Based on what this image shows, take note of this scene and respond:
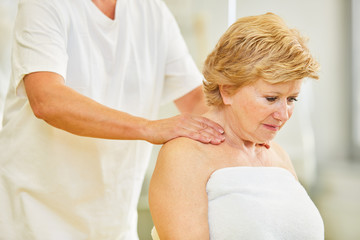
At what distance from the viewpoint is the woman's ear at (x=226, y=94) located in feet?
4.56

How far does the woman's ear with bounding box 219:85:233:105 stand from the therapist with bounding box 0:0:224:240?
0.27 ft

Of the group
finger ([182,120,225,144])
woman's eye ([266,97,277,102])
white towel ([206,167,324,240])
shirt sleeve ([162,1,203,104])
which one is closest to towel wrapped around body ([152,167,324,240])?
white towel ([206,167,324,240])

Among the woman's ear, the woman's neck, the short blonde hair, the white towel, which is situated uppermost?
the short blonde hair

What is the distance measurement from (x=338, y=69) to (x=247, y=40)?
10.1ft

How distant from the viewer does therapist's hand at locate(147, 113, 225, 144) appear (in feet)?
4.34

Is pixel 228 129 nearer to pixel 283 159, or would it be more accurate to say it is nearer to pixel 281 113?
pixel 281 113

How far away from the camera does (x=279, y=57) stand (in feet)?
4.21

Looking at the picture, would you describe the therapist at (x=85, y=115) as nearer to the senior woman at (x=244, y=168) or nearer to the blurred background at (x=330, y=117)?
the senior woman at (x=244, y=168)

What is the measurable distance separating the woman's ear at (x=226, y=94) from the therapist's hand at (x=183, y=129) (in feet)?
0.27

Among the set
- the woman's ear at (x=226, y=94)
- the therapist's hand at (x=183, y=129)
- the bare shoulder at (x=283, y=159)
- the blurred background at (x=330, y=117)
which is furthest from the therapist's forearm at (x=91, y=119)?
the blurred background at (x=330, y=117)

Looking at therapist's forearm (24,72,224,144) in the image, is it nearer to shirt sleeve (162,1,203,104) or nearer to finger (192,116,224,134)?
finger (192,116,224,134)

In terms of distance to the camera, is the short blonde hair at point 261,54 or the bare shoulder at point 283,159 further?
the bare shoulder at point 283,159

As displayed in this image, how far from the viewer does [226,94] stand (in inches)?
55.2

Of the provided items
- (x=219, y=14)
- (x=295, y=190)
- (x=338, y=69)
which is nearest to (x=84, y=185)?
(x=295, y=190)
